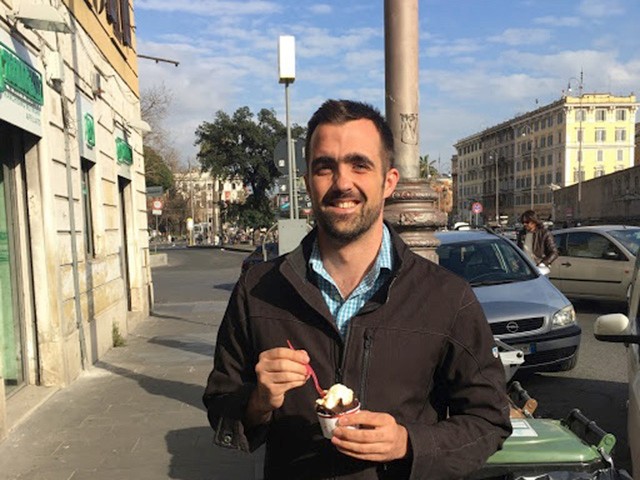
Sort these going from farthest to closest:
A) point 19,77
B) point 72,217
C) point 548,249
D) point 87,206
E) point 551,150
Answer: point 551,150 < point 548,249 < point 87,206 < point 72,217 < point 19,77

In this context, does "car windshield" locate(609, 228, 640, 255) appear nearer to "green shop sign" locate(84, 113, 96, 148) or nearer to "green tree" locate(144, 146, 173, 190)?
"green shop sign" locate(84, 113, 96, 148)

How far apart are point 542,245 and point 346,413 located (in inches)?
384

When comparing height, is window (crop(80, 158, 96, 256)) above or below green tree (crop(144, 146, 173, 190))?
below

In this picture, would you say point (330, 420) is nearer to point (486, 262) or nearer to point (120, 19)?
point (486, 262)

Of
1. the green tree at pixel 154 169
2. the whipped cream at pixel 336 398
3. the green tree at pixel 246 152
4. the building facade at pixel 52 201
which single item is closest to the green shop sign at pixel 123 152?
the building facade at pixel 52 201

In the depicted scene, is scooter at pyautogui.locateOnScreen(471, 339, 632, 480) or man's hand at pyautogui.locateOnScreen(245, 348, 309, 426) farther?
scooter at pyautogui.locateOnScreen(471, 339, 632, 480)

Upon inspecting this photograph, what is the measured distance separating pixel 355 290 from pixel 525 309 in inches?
188

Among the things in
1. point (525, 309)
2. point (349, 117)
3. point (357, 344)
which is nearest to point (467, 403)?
point (357, 344)

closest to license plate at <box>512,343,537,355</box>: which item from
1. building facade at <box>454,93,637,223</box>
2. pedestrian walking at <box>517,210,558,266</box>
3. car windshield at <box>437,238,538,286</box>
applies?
car windshield at <box>437,238,538,286</box>

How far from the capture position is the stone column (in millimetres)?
4543

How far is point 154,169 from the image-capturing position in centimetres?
3806

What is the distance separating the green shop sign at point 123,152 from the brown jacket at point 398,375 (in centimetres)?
960

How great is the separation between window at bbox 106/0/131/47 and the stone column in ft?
22.8

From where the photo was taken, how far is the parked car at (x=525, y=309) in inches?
234
